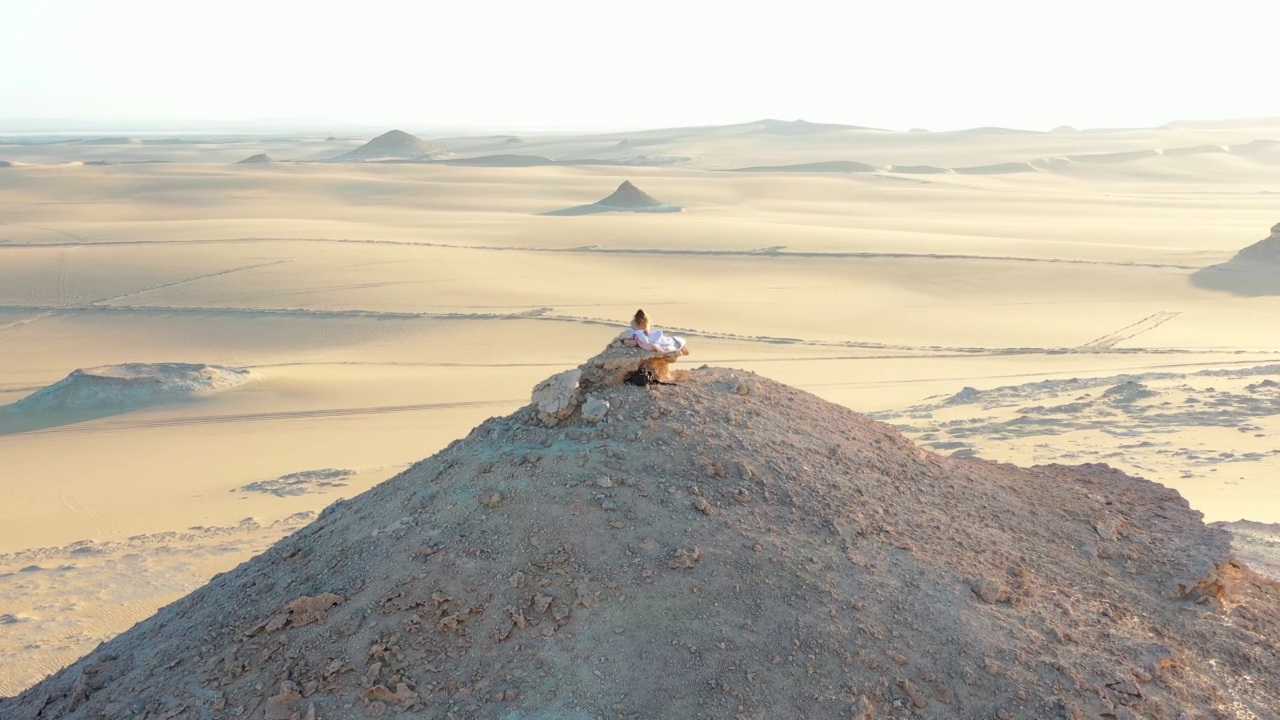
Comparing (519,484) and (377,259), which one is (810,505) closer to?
(519,484)

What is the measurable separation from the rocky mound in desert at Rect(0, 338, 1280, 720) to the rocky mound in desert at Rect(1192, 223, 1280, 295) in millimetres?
19785

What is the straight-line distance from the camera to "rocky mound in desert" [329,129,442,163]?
73438 millimetres

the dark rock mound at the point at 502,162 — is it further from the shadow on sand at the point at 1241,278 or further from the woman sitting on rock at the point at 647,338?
→ the woman sitting on rock at the point at 647,338

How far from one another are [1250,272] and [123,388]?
74.7 feet

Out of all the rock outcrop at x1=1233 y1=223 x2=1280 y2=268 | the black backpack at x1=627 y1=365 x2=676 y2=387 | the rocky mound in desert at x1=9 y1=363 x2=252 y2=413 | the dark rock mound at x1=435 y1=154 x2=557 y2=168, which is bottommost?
the rocky mound in desert at x1=9 y1=363 x2=252 y2=413

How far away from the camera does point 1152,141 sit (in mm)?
85438

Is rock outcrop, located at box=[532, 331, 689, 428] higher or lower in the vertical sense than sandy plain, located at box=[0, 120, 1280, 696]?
higher

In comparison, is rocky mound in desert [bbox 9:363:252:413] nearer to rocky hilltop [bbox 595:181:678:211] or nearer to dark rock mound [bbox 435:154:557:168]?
rocky hilltop [bbox 595:181:678:211]

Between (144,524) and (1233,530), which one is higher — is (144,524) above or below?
below

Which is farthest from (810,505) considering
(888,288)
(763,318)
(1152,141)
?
(1152,141)

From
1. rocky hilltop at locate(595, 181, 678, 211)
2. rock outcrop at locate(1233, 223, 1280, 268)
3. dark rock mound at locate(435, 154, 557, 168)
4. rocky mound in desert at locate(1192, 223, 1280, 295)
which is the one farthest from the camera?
dark rock mound at locate(435, 154, 557, 168)

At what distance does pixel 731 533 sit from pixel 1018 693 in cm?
135

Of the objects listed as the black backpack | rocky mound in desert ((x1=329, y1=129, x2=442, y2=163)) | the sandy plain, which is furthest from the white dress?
rocky mound in desert ((x1=329, y1=129, x2=442, y2=163))

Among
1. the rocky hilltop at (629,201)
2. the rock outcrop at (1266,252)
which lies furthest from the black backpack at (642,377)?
the rocky hilltop at (629,201)
